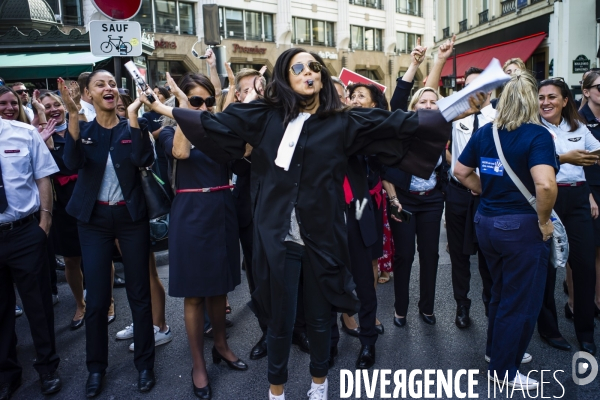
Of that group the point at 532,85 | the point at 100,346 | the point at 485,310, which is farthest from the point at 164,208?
the point at 485,310

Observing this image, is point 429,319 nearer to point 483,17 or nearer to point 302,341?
point 302,341

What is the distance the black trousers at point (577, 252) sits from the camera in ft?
13.0

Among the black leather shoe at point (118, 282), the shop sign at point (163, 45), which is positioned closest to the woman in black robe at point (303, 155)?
the black leather shoe at point (118, 282)

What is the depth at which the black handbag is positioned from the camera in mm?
3648

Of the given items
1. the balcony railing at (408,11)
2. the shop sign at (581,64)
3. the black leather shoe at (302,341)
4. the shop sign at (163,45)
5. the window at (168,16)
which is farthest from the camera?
the balcony railing at (408,11)

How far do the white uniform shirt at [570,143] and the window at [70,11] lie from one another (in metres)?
27.5

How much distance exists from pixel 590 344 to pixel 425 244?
140 cm

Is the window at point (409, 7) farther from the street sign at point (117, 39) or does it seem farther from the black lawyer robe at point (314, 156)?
the black lawyer robe at point (314, 156)

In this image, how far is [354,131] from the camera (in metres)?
2.89

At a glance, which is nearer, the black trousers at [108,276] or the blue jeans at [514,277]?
the blue jeans at [514,277]

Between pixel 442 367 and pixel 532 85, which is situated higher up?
pixel 532 85

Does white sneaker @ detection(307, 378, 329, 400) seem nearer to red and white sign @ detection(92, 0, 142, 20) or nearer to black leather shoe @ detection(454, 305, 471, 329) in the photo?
black leather shoe @ detection(454, 305, 471, 329)

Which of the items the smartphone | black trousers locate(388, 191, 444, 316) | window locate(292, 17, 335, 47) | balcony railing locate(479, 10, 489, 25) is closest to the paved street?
black trousers locate(388, 191, 444, 316)

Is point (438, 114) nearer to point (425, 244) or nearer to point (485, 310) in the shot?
point (425, 244)
